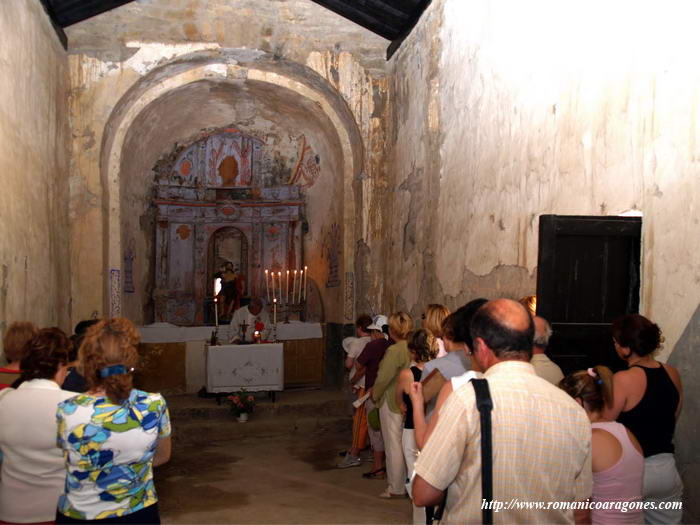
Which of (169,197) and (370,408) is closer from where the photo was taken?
(370,408)

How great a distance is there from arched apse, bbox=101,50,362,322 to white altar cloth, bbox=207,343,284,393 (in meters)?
1.50

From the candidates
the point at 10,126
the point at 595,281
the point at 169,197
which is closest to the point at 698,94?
the point at 595,281

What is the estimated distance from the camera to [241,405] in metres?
9.12

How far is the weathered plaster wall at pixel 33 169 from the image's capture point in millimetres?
6461

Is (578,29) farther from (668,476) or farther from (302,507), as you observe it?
(302,507)

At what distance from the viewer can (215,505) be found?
6.20 m

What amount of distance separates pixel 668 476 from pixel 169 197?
11.0 m

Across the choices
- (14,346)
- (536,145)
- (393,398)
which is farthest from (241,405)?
(14,346)

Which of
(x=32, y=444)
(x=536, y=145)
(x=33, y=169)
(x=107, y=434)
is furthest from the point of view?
(x=33, y=169)

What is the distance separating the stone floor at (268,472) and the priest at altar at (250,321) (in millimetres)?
957

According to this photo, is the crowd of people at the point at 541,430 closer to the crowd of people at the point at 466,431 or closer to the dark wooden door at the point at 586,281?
the crowd of people at the point at 466,431

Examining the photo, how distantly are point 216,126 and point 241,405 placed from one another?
584 centimetres

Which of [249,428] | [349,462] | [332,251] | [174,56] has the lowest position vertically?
[249,428]

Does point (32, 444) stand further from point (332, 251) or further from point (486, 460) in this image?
point (332, 251)
